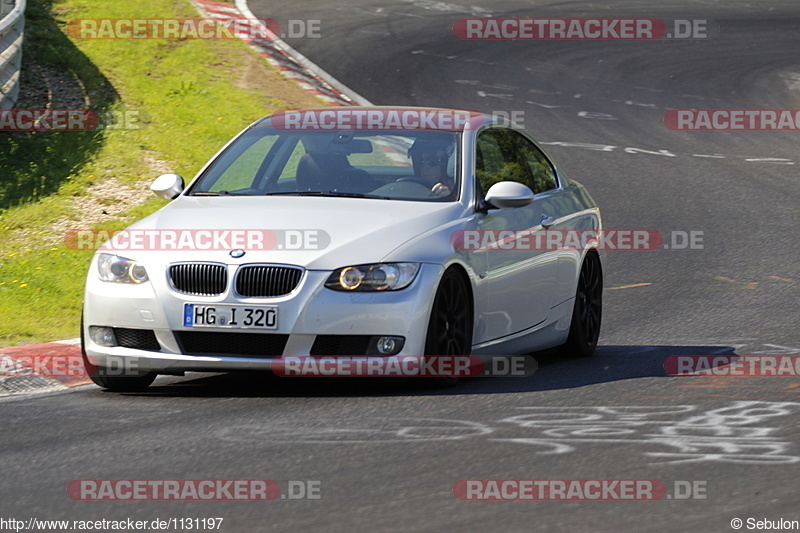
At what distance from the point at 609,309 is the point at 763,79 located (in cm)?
1390

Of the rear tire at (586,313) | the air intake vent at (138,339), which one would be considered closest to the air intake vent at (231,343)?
the air intake vent at (138,339)

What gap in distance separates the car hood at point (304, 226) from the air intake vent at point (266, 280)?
4 cm

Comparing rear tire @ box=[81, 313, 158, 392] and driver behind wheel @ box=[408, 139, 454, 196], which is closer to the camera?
rear tire @ box=[81, 313, 158, 392]

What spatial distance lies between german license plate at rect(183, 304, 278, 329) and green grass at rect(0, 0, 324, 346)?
8.08 feet

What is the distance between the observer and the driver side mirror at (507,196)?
27.7 ft

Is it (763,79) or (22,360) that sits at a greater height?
(763,79)

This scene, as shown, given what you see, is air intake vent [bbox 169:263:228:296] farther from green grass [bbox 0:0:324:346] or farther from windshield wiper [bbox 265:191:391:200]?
green grass [bbox 0:0:324:346]

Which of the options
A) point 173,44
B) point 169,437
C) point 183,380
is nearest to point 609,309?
point 183,380

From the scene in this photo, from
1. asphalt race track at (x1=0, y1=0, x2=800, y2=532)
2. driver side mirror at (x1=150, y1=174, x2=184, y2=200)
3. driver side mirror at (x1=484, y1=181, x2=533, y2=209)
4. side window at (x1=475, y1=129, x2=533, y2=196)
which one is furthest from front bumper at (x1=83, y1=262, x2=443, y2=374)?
side window at (x1=475, y1=129, x2=533, y2=196)

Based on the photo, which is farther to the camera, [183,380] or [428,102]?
[428,102]

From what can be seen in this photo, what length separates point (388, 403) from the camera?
24.6 ft

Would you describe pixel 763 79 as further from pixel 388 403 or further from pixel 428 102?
pixel 388 403

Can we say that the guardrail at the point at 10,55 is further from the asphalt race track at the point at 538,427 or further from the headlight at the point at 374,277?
the headlight at the point at 374,277

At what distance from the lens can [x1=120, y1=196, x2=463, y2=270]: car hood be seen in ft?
24.7
